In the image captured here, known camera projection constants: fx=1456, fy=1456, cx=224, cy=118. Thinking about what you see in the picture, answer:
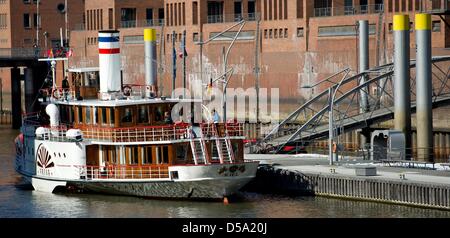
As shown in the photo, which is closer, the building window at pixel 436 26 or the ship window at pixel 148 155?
the ship window at pixel 148 155

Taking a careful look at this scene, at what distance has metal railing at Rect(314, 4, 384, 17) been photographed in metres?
96.8

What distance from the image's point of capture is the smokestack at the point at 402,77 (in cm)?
6969

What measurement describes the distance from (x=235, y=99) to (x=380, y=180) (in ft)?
152

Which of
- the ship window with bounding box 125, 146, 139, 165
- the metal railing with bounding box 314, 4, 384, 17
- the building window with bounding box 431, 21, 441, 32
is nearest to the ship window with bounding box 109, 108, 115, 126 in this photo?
the ship window with bounding box 125, 146, 139, 165

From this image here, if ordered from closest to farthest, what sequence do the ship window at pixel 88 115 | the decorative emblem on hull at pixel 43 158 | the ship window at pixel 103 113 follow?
1. the ship window at pixel 103 113
2. the ship window at pixel 88 115
3. the decorative emblem on hull at pixel 43 158

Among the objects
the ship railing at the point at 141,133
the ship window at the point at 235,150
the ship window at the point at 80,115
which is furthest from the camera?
the ship window at the point at 80,115

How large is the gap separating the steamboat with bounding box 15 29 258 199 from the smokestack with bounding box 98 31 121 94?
1.8 inches

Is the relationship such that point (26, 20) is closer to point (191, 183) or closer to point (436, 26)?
point (436, 26)

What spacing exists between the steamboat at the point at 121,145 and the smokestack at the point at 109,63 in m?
0.05

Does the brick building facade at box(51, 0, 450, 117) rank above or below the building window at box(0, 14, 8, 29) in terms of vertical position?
below

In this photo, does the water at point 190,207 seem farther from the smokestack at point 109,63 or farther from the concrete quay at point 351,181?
the smokestack at point 109,63

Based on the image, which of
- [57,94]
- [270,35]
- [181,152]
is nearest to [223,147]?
[181,152]

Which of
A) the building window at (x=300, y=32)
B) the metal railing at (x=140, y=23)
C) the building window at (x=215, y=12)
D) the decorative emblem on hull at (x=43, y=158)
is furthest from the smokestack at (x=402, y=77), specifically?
the metal railing at (x=140, y=23)

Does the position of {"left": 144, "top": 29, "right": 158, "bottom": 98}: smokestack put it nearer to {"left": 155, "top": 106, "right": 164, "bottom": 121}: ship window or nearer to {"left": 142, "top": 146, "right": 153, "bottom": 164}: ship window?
{"left": 155, "top": 106, "right": 164, "bottom": 121}: ship window
